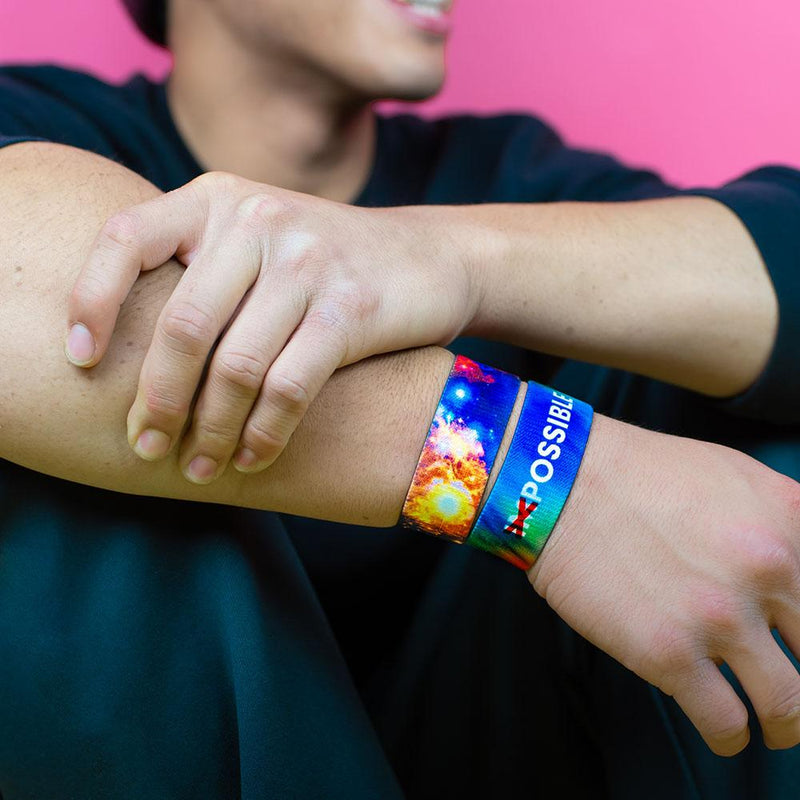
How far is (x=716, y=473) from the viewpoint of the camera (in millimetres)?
756

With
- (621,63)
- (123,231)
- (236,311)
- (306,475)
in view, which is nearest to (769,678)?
(306,475)

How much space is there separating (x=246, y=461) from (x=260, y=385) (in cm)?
7

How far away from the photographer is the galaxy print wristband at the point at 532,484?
0.71 m

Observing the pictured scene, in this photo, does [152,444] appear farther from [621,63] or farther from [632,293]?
[621,63]

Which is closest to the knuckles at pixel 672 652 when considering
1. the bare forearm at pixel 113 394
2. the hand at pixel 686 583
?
the hand at pixel 686 583

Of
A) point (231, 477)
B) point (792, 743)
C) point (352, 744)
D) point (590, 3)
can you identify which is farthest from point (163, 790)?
point (590, 3)

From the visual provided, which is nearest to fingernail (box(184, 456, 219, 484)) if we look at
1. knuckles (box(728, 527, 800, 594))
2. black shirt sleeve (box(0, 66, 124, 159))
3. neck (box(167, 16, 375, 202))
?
knuckles (box(728, 527, 800, 594))

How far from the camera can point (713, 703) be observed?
2.35ft

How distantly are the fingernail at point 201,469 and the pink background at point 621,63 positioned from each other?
1620 millimetres

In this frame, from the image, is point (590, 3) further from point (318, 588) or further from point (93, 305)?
point (93, 305)

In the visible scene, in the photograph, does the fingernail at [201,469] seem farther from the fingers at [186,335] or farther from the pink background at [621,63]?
the pink background at [621,63]

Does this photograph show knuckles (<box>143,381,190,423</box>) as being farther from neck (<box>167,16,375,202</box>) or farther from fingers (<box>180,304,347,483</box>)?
neck (<box>167,16,375,202</box>)

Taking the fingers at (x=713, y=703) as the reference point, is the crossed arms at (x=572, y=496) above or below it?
above

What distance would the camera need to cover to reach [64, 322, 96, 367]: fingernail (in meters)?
0.63
